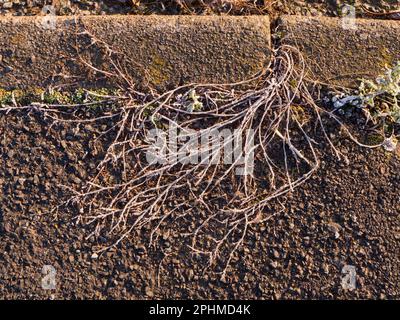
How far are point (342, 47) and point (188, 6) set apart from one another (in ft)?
2.14

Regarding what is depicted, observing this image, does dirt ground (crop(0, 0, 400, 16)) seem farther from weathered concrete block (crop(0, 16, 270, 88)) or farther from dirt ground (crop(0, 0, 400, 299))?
dirt ground (crop(0, 0, 400, 299))

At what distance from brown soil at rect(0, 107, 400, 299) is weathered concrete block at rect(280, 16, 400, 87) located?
0.82 ft

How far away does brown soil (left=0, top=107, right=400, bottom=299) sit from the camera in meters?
2.04

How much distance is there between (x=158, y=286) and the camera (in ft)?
6.67

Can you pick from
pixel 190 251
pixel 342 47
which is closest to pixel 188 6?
pixel 342 47

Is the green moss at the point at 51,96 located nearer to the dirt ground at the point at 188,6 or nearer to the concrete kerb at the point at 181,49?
the concrete kerb at the point at 181,49

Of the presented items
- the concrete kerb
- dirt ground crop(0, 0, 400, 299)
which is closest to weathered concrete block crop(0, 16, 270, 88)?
the concrete kerb

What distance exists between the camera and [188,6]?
2236 millimetres

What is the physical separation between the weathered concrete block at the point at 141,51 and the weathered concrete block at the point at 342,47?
147mm

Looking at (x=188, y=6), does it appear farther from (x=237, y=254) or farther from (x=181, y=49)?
(x=237, y=254)

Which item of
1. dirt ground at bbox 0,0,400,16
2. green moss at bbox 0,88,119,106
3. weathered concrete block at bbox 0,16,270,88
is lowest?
green moss at bbox 0,88,119,106

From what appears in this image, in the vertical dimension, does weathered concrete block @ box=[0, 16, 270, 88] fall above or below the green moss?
above
